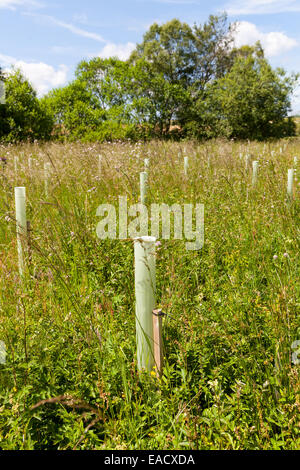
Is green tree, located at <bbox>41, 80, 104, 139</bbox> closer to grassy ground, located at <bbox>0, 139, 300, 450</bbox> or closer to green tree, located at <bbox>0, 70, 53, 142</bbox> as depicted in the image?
green tree, located at <bbox>0, 70, 53, 142</bbox>

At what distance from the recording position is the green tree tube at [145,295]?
1857 mm

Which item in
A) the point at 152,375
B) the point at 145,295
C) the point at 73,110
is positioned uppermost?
the point at 73,110

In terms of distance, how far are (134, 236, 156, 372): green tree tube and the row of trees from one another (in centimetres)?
1164

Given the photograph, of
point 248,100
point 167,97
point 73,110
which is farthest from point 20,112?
point 248,100

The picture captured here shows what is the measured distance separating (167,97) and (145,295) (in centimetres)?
2146

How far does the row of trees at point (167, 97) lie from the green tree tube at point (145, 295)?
11637 mm

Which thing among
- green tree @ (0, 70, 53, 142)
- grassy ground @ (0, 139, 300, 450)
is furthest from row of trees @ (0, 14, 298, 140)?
grassy ground @ (0, 139, 300, 450)

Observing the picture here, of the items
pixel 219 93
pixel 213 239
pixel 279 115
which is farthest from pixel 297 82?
pixel 213 239

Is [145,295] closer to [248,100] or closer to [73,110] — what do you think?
[73,110]

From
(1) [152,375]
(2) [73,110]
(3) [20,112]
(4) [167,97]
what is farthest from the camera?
(4) [167,97]

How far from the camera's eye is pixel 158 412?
1701mm

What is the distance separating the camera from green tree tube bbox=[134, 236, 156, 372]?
1.86m

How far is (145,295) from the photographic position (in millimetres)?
1895

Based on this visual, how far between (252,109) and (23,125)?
14815mm
